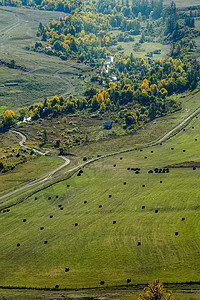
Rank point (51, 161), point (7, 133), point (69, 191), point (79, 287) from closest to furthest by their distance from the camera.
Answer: point (79, 287)
point (69, 191)
point (51, 161)
point (7, 133)

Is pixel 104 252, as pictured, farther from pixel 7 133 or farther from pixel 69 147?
pixel 7 133

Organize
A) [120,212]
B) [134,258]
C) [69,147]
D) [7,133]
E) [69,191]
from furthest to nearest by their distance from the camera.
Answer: [7,133] → [69,147] → [69,191] → [120,212] → [134,258]

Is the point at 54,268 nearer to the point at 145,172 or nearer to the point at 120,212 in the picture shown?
the point at 120,212

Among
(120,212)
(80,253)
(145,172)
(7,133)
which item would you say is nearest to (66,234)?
(80,253)

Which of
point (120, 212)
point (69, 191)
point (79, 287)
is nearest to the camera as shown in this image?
point (79, 287)

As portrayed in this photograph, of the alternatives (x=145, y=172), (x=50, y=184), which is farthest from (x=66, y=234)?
(x=145, y=172)

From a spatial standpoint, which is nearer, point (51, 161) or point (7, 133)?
point (51, 161)
